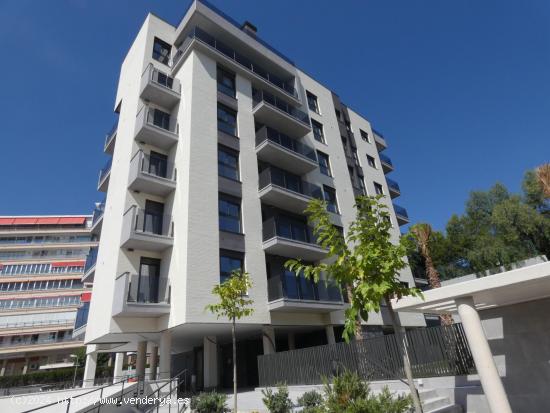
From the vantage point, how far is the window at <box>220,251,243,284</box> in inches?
647

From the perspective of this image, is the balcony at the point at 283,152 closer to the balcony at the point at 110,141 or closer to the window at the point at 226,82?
the window at the point at 226,82

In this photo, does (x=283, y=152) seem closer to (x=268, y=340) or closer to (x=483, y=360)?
(x=268, y=340)

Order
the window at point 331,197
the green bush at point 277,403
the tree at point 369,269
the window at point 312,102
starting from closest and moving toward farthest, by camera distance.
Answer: the tree at point 369,269 → the green bush at point 277,403 → the window at point 331,197 → the window at point 312,102

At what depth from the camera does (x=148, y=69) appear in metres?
20.1

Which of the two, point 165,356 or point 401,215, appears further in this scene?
point 401,215

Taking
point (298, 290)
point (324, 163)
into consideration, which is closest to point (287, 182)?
point (324, 163)

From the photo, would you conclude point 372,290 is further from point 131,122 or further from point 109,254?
point 131,122

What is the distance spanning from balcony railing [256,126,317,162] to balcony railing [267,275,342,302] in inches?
350

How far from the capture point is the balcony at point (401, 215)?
31.9 m

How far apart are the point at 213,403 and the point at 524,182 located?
106ft

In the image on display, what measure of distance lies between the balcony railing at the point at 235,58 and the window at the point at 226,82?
3.36ft

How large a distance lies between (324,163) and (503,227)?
16215mm

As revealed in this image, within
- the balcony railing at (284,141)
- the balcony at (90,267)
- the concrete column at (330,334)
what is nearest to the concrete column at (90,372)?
the balcony at (90,267)

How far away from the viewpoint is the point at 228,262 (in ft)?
55.4
